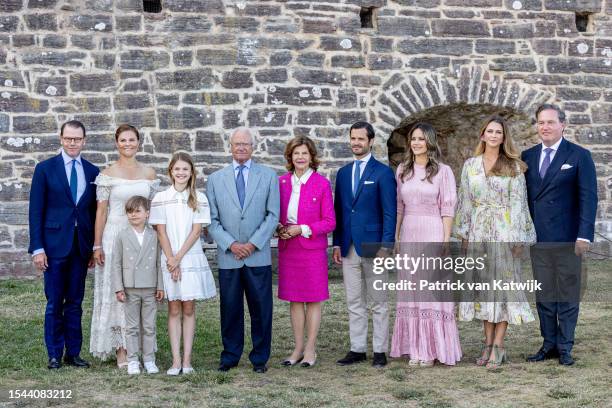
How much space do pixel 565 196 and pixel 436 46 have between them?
428 centimetres

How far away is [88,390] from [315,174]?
2.01 metres

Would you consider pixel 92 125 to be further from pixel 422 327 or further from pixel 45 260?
pixel 422 327

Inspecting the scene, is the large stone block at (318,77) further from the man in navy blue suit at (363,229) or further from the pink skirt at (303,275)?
the pink skirt at (303,275)

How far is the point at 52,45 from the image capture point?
29.0ft

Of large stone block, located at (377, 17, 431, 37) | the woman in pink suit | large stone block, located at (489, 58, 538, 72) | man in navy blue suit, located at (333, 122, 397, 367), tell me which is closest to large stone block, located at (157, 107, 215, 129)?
large stone block, located at (377, 17, 431, 37)

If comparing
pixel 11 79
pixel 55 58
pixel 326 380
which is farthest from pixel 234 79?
pixel 326 380

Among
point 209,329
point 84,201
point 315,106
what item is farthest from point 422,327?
point 315,106

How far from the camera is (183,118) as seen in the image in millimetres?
9047

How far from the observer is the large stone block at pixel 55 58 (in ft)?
28.9

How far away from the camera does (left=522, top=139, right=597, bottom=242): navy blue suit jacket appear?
558cm

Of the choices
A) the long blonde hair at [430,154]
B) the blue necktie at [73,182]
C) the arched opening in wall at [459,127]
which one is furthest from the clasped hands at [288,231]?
the arched opening in wall at [459,127]

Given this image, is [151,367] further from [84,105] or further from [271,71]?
[271,71]

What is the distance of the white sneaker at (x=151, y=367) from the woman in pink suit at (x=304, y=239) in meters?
0.86

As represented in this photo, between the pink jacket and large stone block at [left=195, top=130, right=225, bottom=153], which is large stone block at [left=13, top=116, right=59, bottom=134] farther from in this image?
the pink jacket
